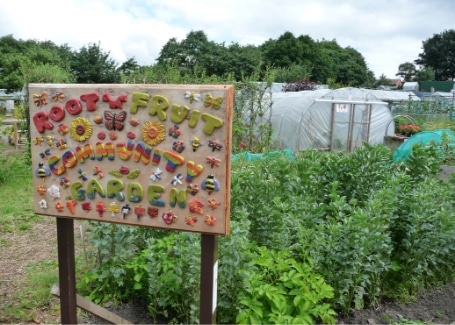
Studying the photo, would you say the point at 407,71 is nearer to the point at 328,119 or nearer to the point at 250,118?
the point at 328,119

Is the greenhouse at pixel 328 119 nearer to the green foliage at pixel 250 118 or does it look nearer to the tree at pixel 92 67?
the green foliage at pixel 250 118

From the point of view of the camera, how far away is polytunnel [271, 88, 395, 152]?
13.5 meters

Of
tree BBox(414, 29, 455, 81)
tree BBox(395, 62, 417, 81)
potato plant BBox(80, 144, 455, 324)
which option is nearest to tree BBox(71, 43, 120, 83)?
potato plant BBox(80, 144, 455, 324)

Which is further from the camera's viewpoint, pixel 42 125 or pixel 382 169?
pixel 382 169

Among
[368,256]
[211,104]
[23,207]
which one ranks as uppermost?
[211,104]

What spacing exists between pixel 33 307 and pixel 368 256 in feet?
8.32

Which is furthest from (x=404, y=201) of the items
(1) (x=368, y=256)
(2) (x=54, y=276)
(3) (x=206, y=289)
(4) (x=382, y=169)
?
(2) (x=54, y=276)

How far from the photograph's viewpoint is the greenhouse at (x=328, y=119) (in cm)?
1353

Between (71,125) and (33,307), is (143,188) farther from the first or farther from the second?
(33,307)

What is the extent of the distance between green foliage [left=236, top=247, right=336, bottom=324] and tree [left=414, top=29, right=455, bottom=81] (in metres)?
72.5

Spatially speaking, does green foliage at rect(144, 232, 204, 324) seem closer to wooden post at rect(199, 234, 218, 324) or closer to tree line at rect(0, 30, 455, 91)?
wooden post at rect(199, 234, 218, 324)

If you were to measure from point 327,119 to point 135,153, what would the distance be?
1300 centimetres

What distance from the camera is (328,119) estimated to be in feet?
47.1

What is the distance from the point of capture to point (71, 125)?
2090 millimetres
